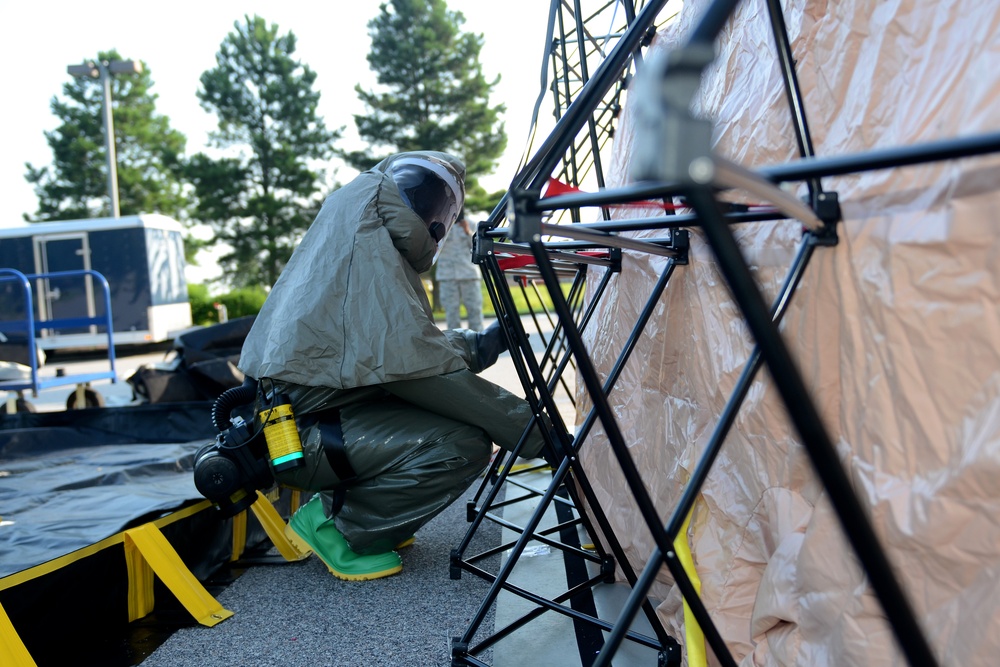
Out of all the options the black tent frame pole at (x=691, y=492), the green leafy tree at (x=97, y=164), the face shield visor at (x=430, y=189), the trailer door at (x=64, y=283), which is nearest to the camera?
the black tent frame pole at (x=691, y=492)

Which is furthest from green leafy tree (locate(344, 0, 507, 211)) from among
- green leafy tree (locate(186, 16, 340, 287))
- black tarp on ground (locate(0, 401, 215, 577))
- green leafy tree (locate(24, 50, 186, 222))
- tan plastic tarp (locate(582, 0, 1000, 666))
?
→ tan plastic tarp (locate(582, 0, 1000, 666))

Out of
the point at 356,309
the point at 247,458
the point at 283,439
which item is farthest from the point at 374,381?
the point at 247,458

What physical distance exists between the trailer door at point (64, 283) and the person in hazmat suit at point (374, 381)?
13.4 meters

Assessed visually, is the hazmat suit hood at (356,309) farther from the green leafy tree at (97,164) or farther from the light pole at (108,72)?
the green leafy tree at (97,164)

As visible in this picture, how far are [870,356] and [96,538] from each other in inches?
84.3

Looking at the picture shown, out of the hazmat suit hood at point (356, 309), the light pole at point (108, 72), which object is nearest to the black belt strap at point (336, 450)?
the hazmat suit hood at point (356, 309)

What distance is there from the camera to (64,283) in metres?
14.8

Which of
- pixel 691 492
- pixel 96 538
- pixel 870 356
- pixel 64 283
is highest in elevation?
pixel 870 356

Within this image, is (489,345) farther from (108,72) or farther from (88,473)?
(108,72)

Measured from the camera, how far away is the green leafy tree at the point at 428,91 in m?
23.3

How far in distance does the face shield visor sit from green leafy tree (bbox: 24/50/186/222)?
85.9 ft

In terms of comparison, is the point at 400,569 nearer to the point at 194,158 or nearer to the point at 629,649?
the point at 629,649

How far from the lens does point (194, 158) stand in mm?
24281

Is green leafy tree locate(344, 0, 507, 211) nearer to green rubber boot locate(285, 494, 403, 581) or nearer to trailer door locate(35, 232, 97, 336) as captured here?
trailer door locate(35, 232, 97, 336)
